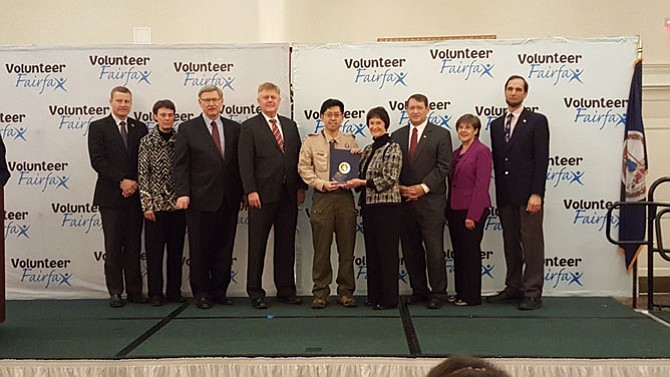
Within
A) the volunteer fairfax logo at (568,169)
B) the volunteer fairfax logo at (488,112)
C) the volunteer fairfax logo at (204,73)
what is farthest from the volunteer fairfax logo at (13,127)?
the volunteer fairfax logo at (568,169)

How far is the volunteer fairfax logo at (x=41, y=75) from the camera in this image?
5219 millimetres

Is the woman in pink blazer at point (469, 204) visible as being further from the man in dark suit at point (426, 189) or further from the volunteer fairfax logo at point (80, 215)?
the volunteer fairfax logo at point (80, 215)

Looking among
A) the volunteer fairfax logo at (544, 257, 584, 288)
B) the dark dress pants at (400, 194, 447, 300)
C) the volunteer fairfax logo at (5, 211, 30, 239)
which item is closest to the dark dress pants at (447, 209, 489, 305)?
the dark dress pants at (400, 194, 447, 300)

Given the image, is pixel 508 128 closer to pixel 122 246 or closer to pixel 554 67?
pixel 554 67

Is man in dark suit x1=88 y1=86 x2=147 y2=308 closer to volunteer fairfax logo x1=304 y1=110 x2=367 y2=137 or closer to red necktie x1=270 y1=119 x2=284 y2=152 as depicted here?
red necktie x1=270 y1=119 x2=284 y2=152

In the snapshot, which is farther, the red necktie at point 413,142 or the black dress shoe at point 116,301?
the black dress shoe at point 116,301

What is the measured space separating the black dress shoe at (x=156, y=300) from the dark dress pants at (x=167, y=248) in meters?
0.03

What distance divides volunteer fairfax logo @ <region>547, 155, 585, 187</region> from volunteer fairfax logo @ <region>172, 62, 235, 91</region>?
2.52m

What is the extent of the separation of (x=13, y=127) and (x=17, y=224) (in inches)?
29.9

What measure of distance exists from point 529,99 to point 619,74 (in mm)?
679

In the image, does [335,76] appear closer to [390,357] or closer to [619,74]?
[619,74]

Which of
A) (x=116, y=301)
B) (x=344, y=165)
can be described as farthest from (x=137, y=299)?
(x=344, y=165)

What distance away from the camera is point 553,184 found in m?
5.08

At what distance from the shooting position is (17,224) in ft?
17.3
